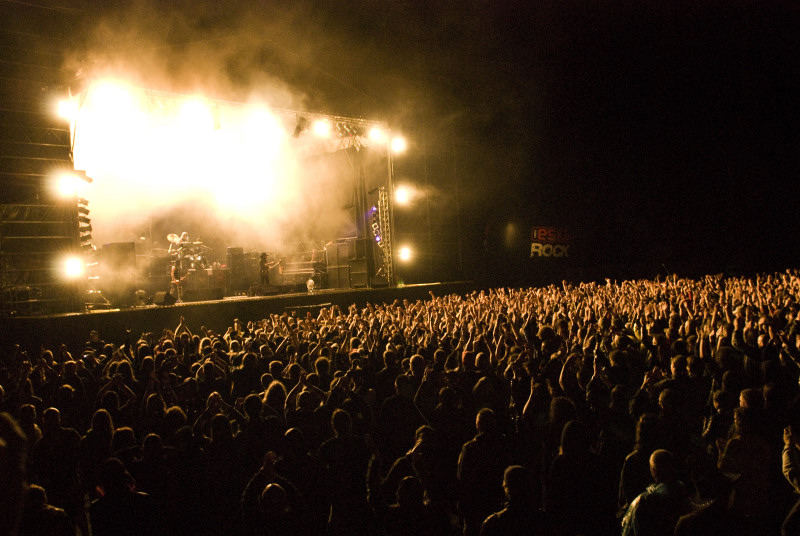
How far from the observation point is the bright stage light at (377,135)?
627 inches

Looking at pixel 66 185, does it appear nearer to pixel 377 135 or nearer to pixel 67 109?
pixel 67 109

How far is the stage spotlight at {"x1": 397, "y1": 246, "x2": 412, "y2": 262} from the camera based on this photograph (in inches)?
651

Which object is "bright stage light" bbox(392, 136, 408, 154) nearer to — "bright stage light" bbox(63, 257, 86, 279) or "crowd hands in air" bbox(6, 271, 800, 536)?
"bright stage light" bbox(63, 257, 86, 279)

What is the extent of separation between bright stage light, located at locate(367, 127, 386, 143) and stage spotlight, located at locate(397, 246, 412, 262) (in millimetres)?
3283

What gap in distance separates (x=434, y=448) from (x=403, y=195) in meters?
13.7

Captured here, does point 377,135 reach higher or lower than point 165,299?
higher

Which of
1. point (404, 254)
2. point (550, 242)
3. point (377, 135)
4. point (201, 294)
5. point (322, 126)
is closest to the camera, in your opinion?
point (201, 294)

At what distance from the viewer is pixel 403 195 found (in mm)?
16688

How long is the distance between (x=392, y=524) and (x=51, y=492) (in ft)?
7.06

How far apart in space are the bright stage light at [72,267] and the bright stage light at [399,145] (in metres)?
9.04

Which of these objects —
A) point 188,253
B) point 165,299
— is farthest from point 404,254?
point 165,299

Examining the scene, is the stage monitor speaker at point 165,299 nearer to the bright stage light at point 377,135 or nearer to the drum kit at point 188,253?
the drum kit at point 188,253

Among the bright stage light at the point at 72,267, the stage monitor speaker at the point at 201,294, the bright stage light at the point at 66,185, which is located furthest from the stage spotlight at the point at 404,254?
the bright stage light at the point at 66,185

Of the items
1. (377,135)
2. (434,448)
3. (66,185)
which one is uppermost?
(377,135)
